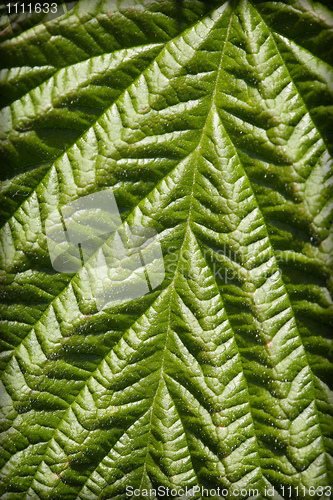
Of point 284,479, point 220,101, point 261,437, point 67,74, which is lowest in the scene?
point 284,479

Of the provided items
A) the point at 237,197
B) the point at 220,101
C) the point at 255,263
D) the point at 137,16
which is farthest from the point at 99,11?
the point at 255,263

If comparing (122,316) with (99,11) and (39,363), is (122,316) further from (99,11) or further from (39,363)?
(99,11)

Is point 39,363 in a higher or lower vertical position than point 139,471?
higher

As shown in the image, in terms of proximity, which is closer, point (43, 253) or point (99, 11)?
point (99, 11)
